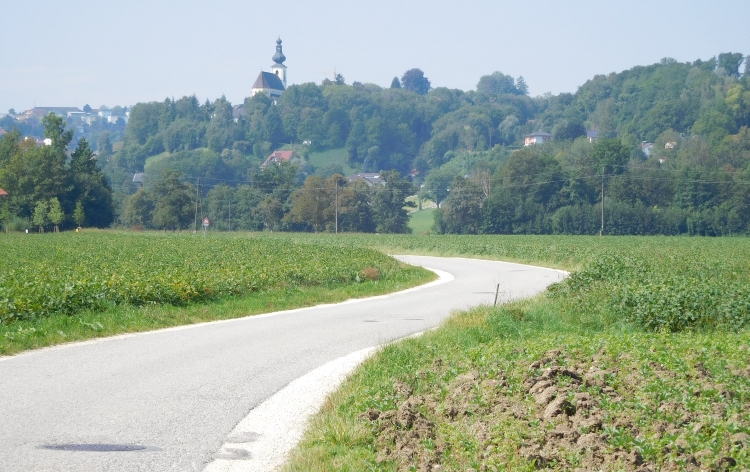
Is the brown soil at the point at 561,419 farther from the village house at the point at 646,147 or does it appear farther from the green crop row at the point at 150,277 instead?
the village house at the point at 646,147

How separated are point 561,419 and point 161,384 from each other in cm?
529

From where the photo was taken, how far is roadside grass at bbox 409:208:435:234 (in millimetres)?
121881

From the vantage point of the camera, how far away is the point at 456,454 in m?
6.62

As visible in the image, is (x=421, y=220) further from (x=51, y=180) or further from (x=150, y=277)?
(x=150, y=277)

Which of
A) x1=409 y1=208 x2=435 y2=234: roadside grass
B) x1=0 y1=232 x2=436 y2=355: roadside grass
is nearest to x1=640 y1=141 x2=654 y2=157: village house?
x1=409 y1=208 x2=435 y2=234: roadside grass

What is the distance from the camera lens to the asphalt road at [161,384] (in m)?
7.41

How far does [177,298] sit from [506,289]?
12.2m

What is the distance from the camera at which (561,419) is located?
22.9 ft

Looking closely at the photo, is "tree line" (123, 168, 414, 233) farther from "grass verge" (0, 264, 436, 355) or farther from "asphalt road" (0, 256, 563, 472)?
"asphalt road" (0, 256, 563, 472)

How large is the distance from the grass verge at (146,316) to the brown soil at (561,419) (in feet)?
23.1

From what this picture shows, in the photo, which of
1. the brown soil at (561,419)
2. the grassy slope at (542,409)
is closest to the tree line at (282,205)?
the grassy slope at (542,409)

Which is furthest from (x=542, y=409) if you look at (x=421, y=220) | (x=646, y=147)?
(x=646, y=147)

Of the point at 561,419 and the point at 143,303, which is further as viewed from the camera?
the point at 143,303

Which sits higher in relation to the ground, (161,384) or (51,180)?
(51,180)
